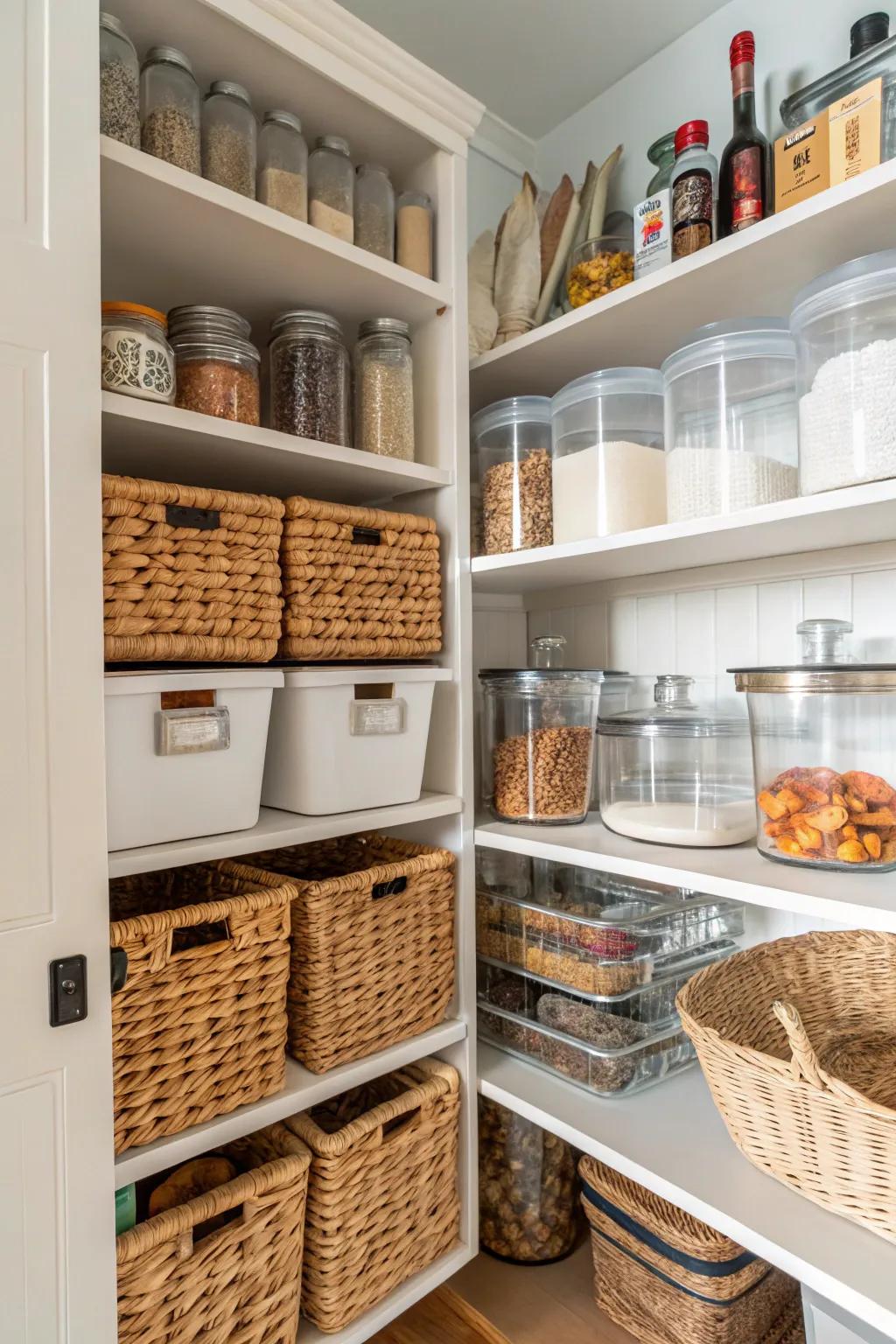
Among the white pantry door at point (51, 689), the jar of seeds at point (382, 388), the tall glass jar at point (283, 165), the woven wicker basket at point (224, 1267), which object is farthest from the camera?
the jar of seeds at point (382, 388)

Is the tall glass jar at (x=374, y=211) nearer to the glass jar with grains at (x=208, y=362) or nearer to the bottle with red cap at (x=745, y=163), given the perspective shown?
the glass jar with grains at (x=208, y=362)

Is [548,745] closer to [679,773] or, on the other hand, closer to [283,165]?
[679,773]

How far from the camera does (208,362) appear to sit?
1121mm

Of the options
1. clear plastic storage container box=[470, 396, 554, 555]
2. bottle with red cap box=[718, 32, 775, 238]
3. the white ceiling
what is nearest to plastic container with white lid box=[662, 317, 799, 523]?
bottle with red cap box=[718, 32, 775, 238]

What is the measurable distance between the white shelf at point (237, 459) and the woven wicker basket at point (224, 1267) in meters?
0.98

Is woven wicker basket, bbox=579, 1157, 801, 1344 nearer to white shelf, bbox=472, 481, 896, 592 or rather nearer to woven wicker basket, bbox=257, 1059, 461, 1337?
woven wicker basket, bbox=257, 1059, 461, 1337

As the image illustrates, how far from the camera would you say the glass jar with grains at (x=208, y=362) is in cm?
111

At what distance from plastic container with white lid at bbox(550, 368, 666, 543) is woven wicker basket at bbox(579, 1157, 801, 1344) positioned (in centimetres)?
107

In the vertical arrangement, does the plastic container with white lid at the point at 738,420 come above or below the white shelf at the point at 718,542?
above

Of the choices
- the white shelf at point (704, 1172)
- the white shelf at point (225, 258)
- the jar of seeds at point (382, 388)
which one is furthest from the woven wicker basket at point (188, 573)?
the white shelf at point (704, 1172)

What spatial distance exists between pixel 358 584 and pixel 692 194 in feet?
2.54

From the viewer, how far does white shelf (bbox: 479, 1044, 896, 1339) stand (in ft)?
3.03

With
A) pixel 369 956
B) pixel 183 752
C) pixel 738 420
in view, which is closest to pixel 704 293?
pixel 738 420

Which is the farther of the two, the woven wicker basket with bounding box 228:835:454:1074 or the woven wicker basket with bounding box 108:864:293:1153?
→ the woven wicker basket with bounding box 228:835:454:1074
